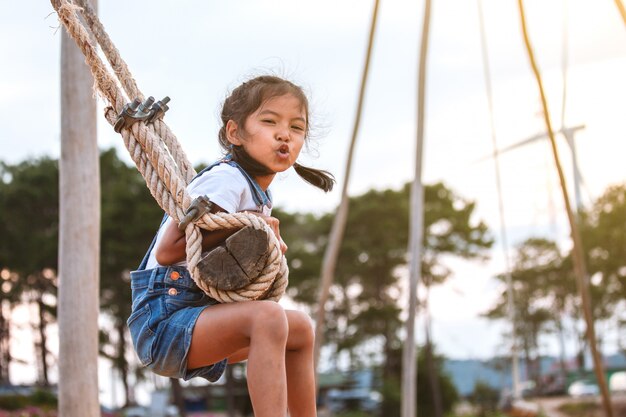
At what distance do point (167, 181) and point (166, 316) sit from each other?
391mm

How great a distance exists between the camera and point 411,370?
913 cm

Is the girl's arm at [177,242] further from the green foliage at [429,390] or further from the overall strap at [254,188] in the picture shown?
the green foliage at [429,390]

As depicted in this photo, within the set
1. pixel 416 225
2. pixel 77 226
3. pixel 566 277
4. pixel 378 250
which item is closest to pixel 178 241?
pixel 77 226

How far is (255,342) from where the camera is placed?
8.53ft

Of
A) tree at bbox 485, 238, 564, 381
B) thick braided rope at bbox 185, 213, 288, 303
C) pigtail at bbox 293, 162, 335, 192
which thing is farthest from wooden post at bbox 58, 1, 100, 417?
tree at bbox 485, 238, 564, 381

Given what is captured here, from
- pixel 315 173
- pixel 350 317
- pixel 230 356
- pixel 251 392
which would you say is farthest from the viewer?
pixel 350 317

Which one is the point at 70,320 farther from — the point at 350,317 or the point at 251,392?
the point at 350,317

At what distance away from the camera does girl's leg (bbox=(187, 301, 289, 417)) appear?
255 cm

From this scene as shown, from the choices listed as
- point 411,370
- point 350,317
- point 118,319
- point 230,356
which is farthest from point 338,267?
point 230,356

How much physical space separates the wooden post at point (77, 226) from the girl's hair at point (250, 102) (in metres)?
2.39

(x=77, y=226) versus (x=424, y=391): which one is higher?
(x=77, y=226)

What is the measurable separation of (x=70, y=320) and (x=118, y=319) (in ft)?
89.9

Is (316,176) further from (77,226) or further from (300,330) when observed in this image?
(77,226)

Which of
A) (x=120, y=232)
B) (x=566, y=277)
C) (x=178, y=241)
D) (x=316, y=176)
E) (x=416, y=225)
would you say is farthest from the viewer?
(x=566, y=277)
